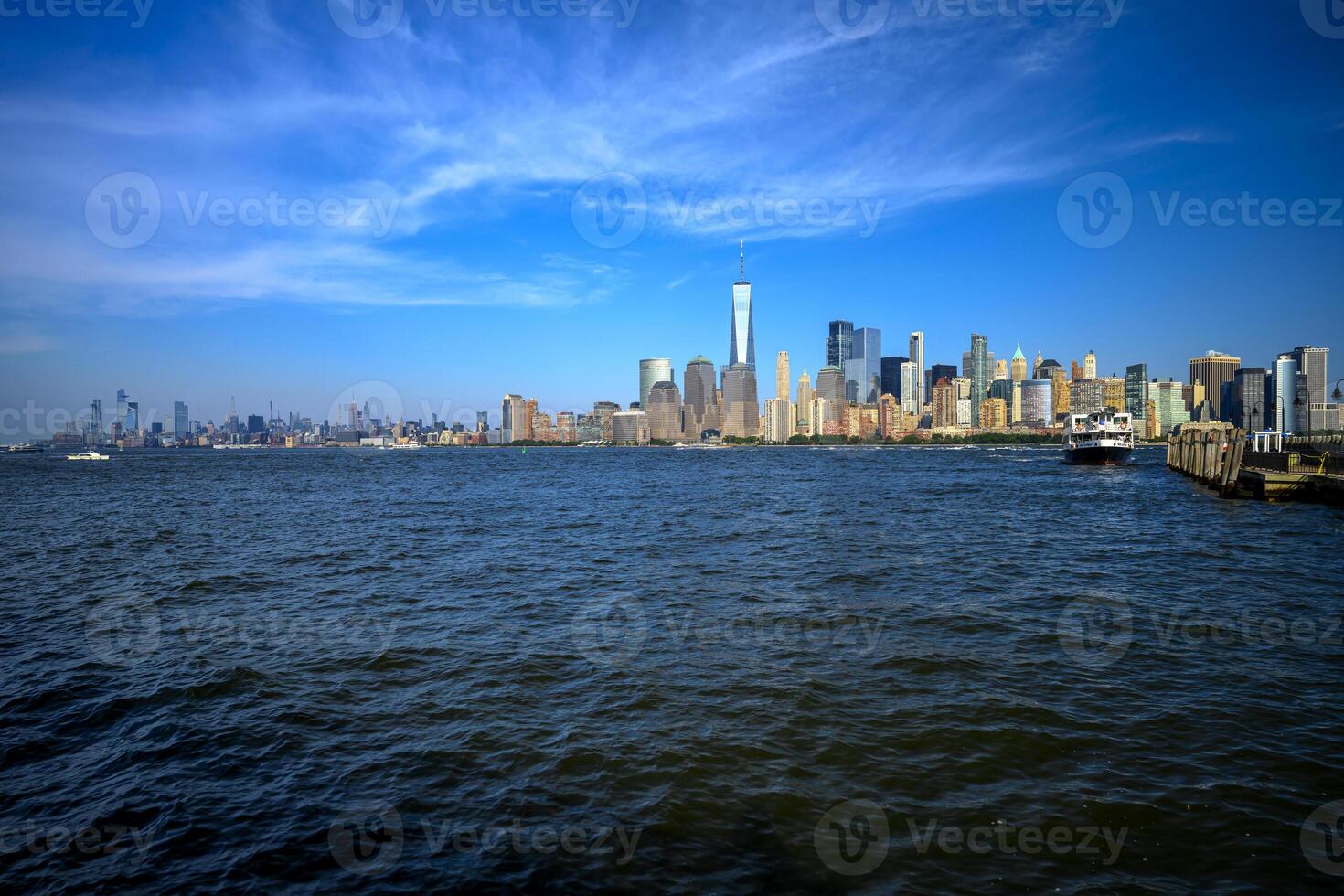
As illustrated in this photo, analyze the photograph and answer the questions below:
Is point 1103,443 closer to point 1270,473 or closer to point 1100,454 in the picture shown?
point 1100,454

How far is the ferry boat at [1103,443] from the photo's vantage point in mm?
103375

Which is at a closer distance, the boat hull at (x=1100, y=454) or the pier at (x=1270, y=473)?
the pier at (x=1270, y=473)

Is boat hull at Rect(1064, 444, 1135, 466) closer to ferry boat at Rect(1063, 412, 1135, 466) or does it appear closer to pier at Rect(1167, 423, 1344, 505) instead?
ferry boat at Rect(1063, 412, 1135, 466)

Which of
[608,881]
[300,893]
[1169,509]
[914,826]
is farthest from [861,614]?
[1169,509]

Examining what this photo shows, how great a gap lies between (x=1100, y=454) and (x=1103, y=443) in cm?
185

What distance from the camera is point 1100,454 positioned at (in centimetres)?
10294

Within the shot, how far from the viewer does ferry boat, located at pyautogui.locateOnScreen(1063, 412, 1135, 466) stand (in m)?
103

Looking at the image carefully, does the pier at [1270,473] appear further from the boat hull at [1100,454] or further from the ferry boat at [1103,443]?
the ferry boat at [1103,443]

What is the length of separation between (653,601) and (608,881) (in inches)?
509

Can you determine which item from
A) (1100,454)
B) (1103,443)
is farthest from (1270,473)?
(1100,454)

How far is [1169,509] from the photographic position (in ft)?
147

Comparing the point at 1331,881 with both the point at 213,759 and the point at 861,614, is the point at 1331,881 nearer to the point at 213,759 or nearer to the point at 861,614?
the point at 861,614

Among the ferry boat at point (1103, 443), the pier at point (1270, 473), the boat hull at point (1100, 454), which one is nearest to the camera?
the pier at point (1270, 473)

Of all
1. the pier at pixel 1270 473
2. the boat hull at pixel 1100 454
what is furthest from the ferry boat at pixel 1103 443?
the pier at pixel 1270 473
